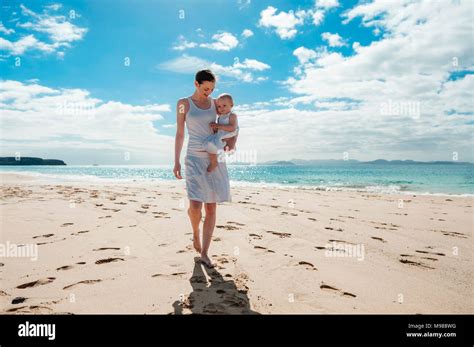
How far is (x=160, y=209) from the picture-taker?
307 inches

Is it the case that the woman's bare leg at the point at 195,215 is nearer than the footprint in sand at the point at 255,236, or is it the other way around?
the woman's bare leg at the point at 195,215

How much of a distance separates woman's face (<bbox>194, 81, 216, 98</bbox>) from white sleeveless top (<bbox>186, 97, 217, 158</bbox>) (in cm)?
18

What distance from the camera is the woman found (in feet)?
12.6

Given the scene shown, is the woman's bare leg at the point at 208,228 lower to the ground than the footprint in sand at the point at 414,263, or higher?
higher

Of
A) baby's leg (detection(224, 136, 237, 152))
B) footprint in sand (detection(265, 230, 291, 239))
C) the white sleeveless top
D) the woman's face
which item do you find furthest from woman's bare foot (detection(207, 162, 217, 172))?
footprint in sand (detection(265, 230, 291, 239))

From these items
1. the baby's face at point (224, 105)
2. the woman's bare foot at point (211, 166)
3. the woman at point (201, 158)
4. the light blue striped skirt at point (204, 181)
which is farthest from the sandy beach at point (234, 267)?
the baby's face at point (224, 105)

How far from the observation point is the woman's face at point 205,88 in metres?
3.74

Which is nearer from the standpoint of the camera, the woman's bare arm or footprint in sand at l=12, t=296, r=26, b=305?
footprint in sand at l=12, t=296, r=26, b=305

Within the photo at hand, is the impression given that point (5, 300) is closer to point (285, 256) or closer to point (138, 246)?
point (138, 246)

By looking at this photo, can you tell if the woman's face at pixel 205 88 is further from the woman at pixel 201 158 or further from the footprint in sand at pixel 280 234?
the footprint in sand at pixel 280 234

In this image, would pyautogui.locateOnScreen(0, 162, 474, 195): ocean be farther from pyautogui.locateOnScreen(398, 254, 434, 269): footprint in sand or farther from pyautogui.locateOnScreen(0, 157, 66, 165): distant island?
pyautogui.locateOnScreen(0, 157, 66, 165): distant island

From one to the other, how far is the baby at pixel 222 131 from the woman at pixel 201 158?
10cm
